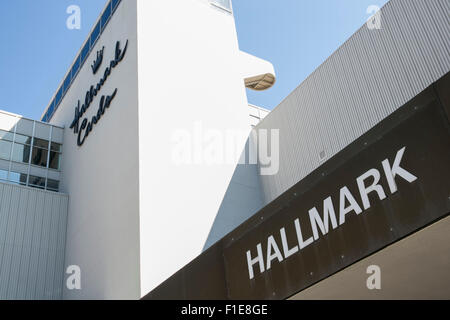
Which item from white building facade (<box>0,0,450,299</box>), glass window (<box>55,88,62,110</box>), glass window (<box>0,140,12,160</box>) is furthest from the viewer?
glass window (<box>55,88,62,110</box>)

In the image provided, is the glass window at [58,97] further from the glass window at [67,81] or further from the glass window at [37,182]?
the glass window at [37,182]

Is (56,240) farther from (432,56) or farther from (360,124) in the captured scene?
(432,56)

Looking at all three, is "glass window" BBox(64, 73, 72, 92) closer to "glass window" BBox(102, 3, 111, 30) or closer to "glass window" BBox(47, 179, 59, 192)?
"glass window" BBox(102, 3, 111, 30)

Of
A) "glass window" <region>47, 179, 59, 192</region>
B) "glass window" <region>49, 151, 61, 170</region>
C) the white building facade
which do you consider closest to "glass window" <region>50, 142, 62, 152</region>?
the white building facade

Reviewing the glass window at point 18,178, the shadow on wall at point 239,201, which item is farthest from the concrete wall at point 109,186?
the shadow on wall at point 239,201

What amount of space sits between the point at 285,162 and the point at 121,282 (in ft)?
27.4

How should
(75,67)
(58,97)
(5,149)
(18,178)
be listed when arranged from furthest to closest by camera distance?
(58,97), (75,67), (5,149), (18,178)

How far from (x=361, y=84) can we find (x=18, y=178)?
55.0ft

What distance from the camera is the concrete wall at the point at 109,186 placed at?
16281mm

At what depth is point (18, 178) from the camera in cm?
2345

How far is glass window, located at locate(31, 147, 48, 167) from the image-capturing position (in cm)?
2470

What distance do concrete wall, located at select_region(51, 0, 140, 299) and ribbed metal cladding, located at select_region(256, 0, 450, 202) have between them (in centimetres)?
644

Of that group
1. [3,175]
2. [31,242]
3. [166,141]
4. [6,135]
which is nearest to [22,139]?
[6,135]

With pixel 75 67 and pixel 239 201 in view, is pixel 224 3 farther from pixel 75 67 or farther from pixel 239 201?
pixel 239 201
